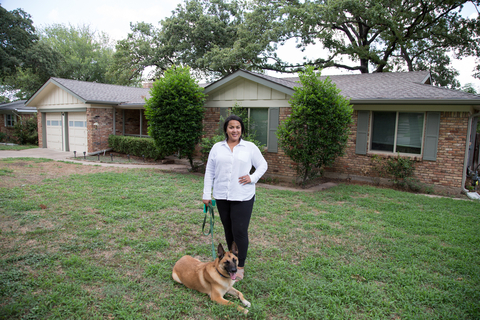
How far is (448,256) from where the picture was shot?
155 inches

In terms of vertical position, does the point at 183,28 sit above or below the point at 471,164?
above

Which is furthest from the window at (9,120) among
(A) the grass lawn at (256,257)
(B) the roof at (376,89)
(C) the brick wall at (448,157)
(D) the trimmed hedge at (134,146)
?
(C) the brick wall at (448,157)

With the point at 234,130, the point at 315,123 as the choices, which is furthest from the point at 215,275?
the point at 315,123

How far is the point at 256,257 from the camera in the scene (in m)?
3.84

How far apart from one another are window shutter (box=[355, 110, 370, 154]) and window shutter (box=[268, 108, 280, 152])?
2.54 meters

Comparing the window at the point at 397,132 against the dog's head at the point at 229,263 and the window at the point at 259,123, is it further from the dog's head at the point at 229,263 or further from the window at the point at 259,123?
the dog's head at the point at 229,263

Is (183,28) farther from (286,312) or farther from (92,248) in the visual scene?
(286,312)

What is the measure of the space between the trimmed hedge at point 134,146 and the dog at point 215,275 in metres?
9.83

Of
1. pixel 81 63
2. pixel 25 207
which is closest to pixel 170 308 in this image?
pixel 25 207

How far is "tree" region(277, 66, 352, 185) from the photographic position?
776 centimetres

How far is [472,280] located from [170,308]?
3.33 m

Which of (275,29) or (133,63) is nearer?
(275,29)

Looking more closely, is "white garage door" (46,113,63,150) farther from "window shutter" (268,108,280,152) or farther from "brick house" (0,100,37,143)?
"window shutter" (268,108,280,152)

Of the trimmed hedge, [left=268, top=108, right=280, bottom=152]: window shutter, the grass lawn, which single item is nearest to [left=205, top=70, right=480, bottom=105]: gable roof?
[left=268, top=108, right=280, bottom=152]: window shutter
